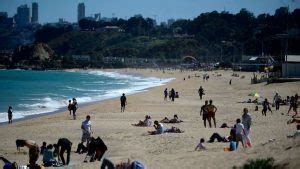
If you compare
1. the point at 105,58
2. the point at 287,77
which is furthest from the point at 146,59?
the point at 287,77

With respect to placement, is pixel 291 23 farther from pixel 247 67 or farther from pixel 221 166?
pixel 221 166

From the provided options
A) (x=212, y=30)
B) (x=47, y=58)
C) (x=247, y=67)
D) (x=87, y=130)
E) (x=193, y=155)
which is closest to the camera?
(x=193, y=155)

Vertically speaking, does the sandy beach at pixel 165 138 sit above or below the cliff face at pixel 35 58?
below

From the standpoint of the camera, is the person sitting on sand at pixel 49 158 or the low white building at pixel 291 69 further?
the low white building at pixel 291 69

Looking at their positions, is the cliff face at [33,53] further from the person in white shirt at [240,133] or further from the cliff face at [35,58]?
the person in white shirt at [240,133]

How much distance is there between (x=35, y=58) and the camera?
476 ft

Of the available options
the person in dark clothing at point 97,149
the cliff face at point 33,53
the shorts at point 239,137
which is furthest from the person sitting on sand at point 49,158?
the cliff face at point 33,53

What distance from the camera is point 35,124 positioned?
21344 millimetres

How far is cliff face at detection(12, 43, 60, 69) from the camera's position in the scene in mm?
143375

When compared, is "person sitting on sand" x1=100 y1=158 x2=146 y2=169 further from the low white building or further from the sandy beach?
the low white building

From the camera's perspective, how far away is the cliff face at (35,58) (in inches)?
5645

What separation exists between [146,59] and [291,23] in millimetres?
45737

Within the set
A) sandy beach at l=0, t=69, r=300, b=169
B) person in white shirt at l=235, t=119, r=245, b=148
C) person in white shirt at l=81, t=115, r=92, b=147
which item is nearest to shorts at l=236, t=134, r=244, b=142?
person in white shirt at l=235, t=119, r=245, b=148

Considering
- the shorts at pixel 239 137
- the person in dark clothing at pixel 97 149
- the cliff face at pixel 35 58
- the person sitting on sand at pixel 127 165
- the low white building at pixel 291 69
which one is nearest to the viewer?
the person sitting on sand at pixel 127 165
